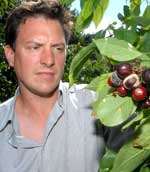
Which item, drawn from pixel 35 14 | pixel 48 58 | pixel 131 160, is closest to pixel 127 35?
pixel 131 160

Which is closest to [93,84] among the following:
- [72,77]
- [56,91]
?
[72,77]

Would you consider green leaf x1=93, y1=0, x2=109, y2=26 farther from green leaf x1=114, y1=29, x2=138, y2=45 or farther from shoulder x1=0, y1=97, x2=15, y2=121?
shoulder x1=0, y1=97, x2=15, y2=121

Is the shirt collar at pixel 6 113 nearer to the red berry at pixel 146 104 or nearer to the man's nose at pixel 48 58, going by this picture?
the man's nose at pixel 48 58

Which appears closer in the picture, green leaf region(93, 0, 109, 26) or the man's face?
green leaf region(93, 0, 109, 26)

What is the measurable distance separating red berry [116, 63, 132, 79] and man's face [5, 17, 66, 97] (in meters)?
1.27

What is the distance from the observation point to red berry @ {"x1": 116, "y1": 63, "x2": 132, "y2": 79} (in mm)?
1014

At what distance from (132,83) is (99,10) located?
286mm

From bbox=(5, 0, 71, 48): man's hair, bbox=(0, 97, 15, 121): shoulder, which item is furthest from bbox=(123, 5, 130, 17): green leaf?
bbox=(0, 97, 15, 121): shoulder

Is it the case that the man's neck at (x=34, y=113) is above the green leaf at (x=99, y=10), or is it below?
below

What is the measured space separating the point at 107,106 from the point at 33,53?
141 centimetres

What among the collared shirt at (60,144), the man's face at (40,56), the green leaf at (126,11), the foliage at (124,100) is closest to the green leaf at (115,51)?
the foliage at (124,100)

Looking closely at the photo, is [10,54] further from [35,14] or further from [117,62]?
Answer: [117,62]

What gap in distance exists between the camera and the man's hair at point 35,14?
9.34ft

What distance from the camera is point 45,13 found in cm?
279
